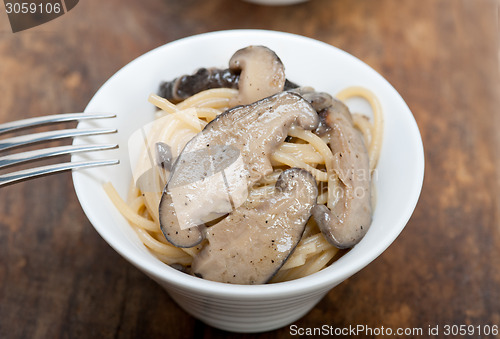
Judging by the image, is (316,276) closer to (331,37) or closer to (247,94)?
(247,94)

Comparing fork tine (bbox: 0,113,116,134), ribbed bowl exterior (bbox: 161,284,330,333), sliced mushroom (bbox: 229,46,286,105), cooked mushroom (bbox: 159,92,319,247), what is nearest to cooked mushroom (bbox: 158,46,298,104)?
sliced mushroom (bbox: 229,46,286,105)

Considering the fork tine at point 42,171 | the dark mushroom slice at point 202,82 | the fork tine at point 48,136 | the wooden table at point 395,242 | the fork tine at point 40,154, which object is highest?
the dark mushroom slice at point 202,82

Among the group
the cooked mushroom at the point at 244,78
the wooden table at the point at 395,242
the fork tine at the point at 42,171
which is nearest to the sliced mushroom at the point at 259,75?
the cooked mushroom at the point at 244,78

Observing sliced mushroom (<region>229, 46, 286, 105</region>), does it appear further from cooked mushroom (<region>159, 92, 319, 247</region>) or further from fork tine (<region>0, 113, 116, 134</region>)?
fork tine (<region>0, 113, 116, 134</region>)

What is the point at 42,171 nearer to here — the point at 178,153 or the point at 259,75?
the point at 178,153

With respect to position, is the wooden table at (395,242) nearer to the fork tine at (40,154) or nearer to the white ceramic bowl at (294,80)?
the white ceramic bowl at (294,80)
